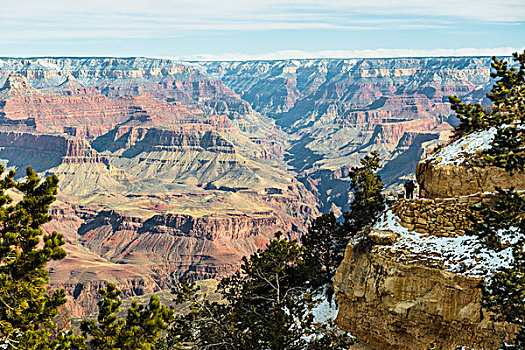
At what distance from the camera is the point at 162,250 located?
172 m

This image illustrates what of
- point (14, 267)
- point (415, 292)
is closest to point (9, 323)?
point (14, 267)

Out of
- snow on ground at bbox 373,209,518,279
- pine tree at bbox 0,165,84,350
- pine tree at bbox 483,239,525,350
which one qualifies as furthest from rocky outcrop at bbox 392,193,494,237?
pine tree at bbox 0,165,84,350

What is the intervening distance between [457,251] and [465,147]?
6.16 meters

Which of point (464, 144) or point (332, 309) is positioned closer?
point (464, 144)

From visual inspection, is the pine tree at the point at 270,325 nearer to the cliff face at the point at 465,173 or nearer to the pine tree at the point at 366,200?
the cliff face at the point at 465,173

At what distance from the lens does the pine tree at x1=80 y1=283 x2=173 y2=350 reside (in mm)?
19547

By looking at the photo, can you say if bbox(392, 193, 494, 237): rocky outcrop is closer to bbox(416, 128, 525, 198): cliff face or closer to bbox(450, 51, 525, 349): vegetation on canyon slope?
bbox(416, 128, 525, 198): cliff face

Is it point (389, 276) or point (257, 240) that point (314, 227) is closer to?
point (389, 276)

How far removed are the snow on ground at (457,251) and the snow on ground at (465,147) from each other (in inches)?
169

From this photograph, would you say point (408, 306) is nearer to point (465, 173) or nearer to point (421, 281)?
point (421, 281)

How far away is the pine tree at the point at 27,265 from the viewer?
19.8m

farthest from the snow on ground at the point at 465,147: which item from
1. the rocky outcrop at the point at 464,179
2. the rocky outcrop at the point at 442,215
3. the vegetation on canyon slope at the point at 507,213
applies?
the vegetation on canyon slope at the point at 507,213

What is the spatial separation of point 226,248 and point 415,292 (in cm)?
15397

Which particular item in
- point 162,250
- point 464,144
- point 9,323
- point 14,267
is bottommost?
point 162,250
